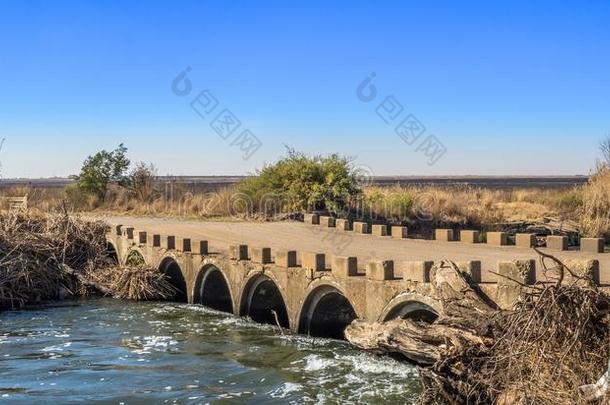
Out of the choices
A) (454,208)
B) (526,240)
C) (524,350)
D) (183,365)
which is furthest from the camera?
(454,208)

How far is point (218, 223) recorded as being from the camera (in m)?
31.8

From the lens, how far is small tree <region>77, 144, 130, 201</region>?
40.9 m

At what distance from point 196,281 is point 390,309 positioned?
372 inches

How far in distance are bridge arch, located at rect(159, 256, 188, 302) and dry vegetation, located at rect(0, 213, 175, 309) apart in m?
0.38

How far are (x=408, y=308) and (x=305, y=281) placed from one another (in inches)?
139

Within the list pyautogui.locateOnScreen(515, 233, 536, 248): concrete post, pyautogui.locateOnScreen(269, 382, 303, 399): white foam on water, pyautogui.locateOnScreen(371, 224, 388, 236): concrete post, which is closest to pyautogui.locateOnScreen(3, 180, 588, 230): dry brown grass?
pyautogui.locateOnScreen(371, 224, 388, 236): concrete post

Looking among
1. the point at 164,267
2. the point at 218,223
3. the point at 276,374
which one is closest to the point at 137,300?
the point at 164,267

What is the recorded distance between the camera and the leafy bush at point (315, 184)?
101ft

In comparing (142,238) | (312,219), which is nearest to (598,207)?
(312,219)

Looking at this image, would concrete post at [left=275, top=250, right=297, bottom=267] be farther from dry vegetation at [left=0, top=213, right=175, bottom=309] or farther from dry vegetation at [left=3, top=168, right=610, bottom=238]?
dry vegetation at [left=3, top=168, right=610, bottom=238]

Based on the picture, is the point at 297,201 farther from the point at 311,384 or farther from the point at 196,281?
the point at 311,384

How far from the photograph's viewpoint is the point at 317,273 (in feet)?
52.0

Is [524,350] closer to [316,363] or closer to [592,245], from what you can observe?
[316,363]

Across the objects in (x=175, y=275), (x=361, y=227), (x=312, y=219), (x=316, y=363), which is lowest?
(x=316, y=363)
